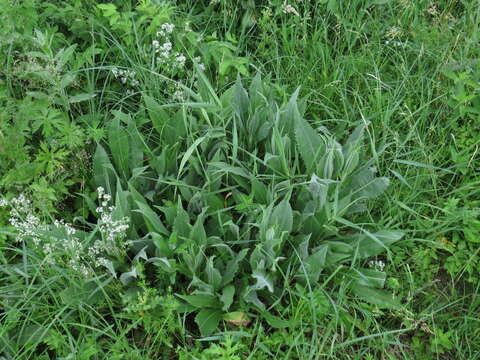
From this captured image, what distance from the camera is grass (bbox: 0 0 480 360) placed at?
7.07 feet

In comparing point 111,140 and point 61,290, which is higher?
point 111,140

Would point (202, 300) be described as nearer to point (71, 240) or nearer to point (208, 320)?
point (208, 320)

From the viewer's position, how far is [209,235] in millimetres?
2387

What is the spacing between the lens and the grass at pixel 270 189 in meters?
2.16

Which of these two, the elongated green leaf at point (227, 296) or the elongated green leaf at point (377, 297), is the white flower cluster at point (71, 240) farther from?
the elongated green leaf at point (377, 297)

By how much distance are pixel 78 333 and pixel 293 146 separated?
4.27 feet

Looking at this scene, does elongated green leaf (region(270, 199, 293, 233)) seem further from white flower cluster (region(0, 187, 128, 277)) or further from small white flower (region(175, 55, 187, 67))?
small white flower (region(175, 55, 187, 67))

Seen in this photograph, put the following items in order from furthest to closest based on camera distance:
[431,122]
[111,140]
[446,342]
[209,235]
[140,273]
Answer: [431,122]
[111,140]
[209,235]
[446,342]
[140,273]

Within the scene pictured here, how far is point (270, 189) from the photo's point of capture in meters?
2.44

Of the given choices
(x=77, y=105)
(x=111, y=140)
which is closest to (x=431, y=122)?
(x=111, y=140)

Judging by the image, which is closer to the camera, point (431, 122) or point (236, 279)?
point (236, 279)

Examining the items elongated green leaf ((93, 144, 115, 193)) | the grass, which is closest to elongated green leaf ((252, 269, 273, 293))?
the grass

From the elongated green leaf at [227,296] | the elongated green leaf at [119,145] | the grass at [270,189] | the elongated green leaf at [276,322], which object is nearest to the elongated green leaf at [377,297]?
the grass at [270,189]

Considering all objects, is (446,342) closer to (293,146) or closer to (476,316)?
(476,316)
